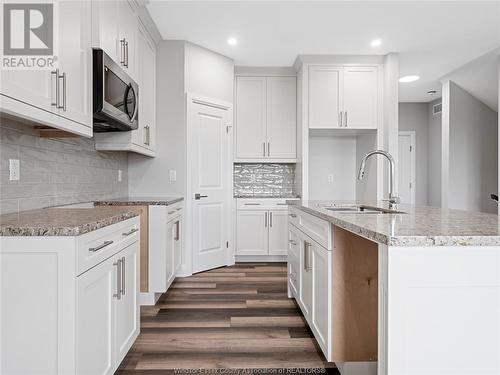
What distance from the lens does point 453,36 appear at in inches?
152

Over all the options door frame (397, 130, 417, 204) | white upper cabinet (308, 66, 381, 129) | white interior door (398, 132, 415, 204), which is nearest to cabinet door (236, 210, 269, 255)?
white upper cabinet (308, 66, 381, 129)

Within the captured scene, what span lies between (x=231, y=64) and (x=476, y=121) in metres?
3.93

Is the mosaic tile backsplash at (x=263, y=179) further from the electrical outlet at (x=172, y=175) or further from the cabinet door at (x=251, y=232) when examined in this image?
the electrical outlet at (x=172, y=175)

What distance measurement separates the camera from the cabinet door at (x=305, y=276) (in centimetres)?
228

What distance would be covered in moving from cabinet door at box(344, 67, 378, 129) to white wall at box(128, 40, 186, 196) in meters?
2.11

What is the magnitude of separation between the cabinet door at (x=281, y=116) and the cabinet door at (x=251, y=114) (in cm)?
10

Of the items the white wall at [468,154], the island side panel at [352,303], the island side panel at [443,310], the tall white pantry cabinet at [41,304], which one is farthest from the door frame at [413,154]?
the tall white pantry cabinet at [41,304]

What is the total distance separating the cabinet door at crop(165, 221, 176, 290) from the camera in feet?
10.2

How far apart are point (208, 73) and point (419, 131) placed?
14.8 feet

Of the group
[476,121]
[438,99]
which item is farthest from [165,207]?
[438,99]

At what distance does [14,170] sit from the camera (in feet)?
6.07

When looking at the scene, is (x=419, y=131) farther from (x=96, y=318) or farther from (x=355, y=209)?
(x=96, y=318)

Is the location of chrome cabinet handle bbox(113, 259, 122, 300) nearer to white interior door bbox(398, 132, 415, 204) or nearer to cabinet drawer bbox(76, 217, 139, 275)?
cabinet drawer bbox(76, 217, 139, 275)

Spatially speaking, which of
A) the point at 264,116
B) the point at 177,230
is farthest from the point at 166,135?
the point at 264,116
